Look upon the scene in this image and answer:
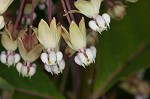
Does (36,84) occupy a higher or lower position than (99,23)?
lower

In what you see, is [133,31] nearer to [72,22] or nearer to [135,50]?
[135,50]

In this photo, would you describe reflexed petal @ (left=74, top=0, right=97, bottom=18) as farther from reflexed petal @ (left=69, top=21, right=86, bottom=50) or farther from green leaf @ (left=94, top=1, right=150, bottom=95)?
green leaf @ (left=94, top=1, right=150, bottom=95)

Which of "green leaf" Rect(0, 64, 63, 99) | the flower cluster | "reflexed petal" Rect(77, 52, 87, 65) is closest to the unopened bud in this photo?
the flower cluster

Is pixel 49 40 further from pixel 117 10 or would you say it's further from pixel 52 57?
pixel 117 10

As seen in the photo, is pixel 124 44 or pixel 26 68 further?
pixel 124 44

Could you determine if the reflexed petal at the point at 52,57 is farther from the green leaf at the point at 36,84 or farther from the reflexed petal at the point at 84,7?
the green leaf at the point at 36,84

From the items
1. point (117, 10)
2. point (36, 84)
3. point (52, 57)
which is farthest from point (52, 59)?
point (36, 84)
